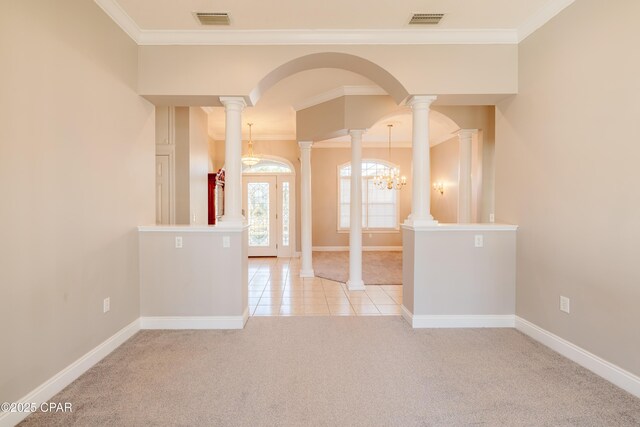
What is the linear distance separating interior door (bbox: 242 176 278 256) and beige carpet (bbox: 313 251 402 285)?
121cm

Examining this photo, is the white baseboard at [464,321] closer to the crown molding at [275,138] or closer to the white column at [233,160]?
the white column at [233,160]

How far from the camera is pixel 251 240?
833 centimetres

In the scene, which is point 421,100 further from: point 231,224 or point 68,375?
point 68,375

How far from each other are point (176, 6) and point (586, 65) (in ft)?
11.1

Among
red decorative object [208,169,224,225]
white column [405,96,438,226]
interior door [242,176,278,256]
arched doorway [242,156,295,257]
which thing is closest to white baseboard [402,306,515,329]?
white column [405,96,438,226]

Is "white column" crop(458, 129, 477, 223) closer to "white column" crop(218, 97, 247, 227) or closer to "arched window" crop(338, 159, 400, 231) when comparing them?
"white column" crop(218, 97, 247, 227)

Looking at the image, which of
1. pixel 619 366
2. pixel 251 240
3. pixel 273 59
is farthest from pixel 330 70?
pixel 251 240

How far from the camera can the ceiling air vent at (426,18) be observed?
303 cm

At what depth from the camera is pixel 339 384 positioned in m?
2.32

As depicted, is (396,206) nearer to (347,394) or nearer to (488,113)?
(488,113)

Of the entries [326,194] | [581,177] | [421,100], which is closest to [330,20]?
[421,100]

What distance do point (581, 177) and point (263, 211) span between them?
6716 millimetres

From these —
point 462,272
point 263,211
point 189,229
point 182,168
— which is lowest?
point 462,272

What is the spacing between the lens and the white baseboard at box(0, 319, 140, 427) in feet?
6.24
